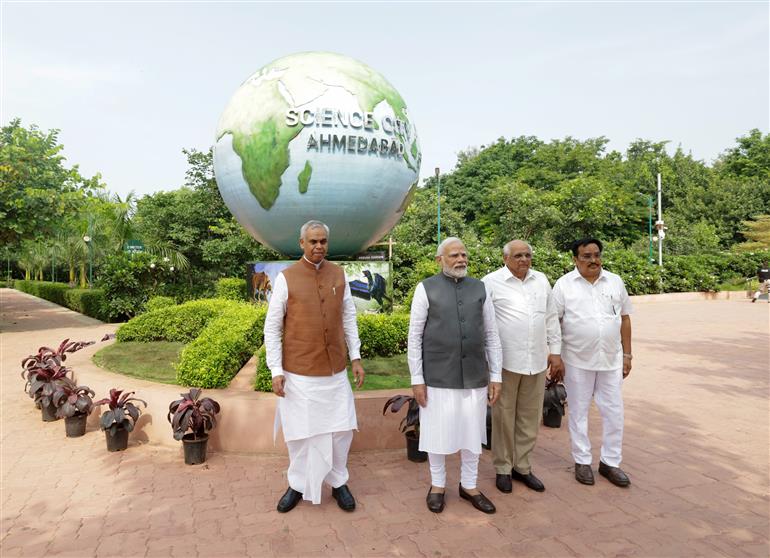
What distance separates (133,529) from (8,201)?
11.3 metres

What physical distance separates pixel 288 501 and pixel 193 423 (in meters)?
1.15

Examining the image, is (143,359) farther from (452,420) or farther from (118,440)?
(452,420)

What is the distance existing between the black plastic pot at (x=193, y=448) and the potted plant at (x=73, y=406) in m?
1.36

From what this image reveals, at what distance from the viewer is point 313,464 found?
10.5 feet

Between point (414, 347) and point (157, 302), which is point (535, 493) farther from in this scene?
point (157, 302)

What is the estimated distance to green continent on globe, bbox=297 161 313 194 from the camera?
6418 mm

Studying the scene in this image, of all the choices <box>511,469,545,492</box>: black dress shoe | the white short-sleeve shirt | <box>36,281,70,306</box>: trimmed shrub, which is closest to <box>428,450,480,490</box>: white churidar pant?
<box>511,469,545,492</box>: black dress shoe

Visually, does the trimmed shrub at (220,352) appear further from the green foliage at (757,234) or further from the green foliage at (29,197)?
the green foliage at (757,234)

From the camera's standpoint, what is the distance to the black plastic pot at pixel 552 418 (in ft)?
15.3

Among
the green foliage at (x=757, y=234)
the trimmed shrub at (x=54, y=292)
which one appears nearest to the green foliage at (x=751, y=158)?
the green foliage at (x=757, y=234)

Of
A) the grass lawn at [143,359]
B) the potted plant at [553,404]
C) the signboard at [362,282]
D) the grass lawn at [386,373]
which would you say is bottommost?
the potted plant at [553,404]

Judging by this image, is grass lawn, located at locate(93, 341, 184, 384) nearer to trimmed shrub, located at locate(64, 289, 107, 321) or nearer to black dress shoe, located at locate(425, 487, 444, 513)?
black dress shoe, located at locate(425, 487, 444, 513)

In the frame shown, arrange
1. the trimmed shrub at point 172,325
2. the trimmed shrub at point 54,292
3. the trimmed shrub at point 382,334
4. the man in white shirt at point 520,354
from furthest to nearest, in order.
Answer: the trimmed shrub at point 54,292 < the trimmed shrub at point 172,325 < the trimmed shrub at point 382,334 < the man in white shirt at point 520,354

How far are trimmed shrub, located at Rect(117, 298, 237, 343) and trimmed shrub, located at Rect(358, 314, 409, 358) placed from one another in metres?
2.33
